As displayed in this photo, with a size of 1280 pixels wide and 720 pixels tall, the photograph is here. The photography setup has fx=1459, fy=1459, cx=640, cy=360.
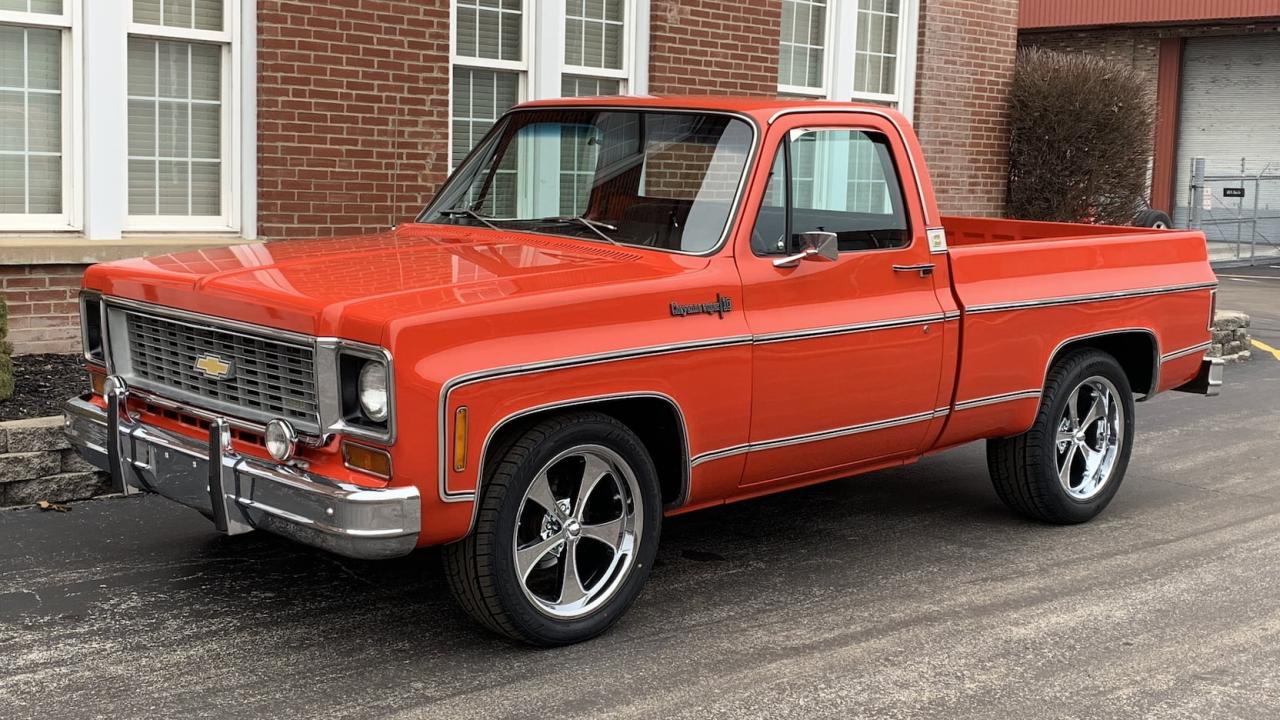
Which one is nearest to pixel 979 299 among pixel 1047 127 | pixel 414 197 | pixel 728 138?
pixel 728 138

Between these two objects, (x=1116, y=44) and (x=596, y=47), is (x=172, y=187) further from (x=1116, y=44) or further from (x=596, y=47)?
(x=1116, y=44)

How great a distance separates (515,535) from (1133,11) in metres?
26.9

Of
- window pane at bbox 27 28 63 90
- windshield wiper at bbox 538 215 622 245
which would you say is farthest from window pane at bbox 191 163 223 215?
windshield wiper at bbox 538 215 622 245

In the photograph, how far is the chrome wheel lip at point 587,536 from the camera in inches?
191

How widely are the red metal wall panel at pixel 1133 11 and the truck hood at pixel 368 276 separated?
79.8 ft

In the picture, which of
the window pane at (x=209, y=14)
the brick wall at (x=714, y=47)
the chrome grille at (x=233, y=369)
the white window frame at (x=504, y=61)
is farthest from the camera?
the brick wall at (x=714, y=47)

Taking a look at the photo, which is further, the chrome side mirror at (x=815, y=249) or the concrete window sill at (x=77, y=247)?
the concrete window sill at (x=77, y=247)

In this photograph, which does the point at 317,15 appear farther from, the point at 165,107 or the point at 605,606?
the point at 605,606

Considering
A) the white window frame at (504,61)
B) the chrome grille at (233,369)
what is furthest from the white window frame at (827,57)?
the chrome grille at (233,369)

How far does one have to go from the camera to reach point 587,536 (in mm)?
5031

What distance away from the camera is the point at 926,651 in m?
4.99

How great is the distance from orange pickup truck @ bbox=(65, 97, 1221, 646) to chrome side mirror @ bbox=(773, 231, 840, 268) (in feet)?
0.06

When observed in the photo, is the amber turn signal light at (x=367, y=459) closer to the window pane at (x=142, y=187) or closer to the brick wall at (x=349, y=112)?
the window pane at (x=142, y=187)

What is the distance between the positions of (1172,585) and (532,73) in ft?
21.2
